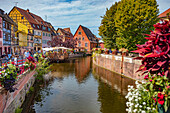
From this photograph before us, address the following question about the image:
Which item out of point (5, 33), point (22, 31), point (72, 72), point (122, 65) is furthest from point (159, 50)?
point (5, 33)

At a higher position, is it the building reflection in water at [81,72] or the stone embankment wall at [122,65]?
the stone embankment wall at [122,65]

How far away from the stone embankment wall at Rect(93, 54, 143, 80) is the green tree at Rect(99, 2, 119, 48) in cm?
644

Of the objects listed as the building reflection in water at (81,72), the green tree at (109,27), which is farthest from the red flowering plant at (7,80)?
the green tree at (109,27)

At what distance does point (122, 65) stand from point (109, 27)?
50.3 ft

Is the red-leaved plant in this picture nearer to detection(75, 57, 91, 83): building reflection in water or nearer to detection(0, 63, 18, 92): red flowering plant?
detection(0, 63, 18, 92): red flowering plant

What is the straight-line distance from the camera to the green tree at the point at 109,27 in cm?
3266

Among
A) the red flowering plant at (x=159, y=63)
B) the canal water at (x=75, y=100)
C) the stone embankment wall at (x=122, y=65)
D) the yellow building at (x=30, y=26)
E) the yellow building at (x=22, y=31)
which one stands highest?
the yellow building at (x=30, y=26)

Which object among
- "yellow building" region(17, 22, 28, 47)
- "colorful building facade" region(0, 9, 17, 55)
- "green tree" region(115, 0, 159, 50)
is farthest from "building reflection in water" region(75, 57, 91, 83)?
"colorful building facade" region(0, 9, 17, 55)

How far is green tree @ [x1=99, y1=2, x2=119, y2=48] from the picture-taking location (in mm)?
32656

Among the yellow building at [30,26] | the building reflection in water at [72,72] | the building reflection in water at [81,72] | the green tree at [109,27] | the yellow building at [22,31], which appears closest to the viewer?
the yellow building at [22,31]

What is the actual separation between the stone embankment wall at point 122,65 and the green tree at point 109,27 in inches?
253

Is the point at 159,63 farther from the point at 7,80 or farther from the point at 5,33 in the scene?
the point at 5,33

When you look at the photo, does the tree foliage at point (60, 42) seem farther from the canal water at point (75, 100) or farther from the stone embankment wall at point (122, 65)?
the canal water at point (75, 100)

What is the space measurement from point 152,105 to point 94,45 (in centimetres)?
7609
